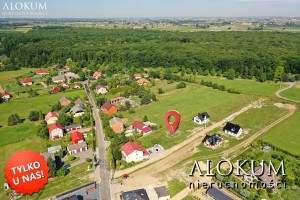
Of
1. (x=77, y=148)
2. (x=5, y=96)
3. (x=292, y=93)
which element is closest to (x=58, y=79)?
(x=5, y=96)

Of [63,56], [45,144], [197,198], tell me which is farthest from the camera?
[63,56]

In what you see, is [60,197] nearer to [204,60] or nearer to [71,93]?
[71,93]

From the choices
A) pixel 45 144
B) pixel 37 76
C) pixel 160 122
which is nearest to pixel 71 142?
pixel 45 144

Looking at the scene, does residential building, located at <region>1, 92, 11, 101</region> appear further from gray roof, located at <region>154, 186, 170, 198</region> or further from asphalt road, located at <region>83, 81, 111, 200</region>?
gray roof, located at <region>154, 186, 170, 198</region>

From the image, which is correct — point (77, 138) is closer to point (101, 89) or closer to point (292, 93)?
point (101, 89)

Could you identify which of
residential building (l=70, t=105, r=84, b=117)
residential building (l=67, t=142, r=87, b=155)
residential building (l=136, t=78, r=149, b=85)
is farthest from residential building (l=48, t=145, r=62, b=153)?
residential building (l=136, t=78, r=149, b=85)
